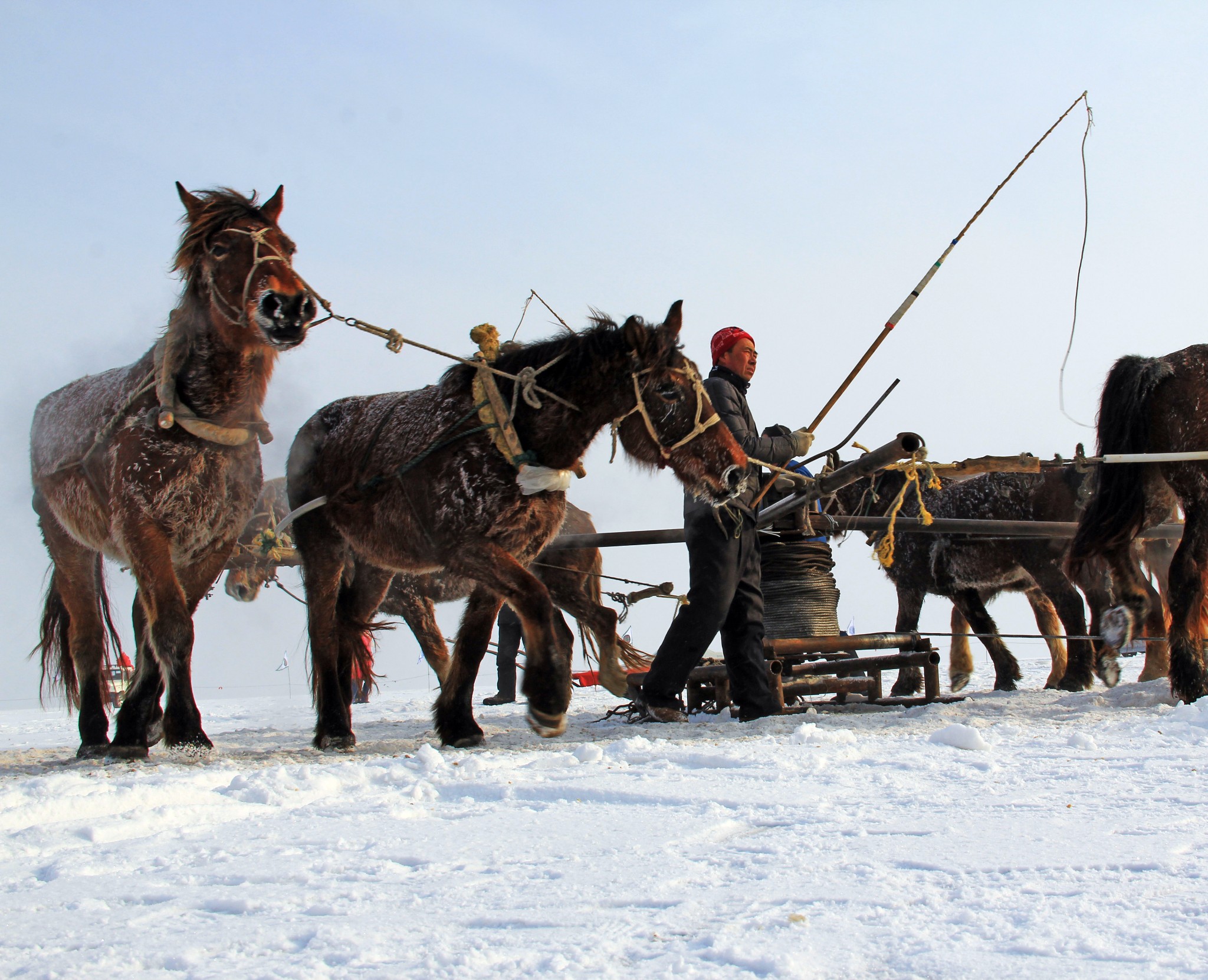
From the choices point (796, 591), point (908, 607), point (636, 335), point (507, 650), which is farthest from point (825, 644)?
point (507, 650)

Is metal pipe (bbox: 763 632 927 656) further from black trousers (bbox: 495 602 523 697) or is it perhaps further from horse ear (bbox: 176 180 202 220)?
black trousers (bbox: 495 602 523 697)

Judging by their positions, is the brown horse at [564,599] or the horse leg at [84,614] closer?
the horse leg at [84,614]

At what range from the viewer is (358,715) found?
971 cm

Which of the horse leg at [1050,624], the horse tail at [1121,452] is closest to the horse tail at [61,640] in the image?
the horse tail at [1121,452]

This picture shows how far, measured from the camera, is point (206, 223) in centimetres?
493

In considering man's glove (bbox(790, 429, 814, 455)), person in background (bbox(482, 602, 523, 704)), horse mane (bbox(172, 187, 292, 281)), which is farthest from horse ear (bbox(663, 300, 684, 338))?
person in background (bbox(482, 602, 523, 704))

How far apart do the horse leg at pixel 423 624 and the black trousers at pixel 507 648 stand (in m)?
1.89

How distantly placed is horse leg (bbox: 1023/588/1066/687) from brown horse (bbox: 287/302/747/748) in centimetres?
556

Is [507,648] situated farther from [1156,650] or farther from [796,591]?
[1156,650]

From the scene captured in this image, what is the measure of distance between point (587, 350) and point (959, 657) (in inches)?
250

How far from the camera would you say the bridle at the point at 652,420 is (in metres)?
4.73

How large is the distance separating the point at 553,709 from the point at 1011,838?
95.0 inches

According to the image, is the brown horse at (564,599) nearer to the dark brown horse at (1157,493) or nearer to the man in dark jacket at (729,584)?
the man in dark jacket at (729,584)

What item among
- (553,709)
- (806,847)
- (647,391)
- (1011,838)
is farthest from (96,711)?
(1011,838)
